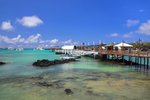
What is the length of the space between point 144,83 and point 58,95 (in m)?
10.8

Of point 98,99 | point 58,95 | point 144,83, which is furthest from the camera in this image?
point 144,83

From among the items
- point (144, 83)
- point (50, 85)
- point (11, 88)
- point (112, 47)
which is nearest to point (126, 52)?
point (112, 47)

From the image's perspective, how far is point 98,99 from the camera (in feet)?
67.3

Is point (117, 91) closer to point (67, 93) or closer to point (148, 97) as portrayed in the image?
point (148, 97)

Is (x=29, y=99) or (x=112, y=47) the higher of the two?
(x=112, y=47)

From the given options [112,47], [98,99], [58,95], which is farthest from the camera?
[112,47]

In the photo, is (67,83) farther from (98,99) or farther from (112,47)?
(112,47)

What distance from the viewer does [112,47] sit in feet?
213

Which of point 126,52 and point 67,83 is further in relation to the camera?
point 126,52

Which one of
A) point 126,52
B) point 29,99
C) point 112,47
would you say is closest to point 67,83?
point 29,99

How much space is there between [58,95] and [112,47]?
44.6 m

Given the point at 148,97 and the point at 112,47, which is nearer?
the point at 148,97

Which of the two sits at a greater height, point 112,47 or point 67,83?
point 112,47

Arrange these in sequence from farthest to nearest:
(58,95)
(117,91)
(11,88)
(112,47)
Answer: (112,47), (11,88), (117,91), (58,95)
